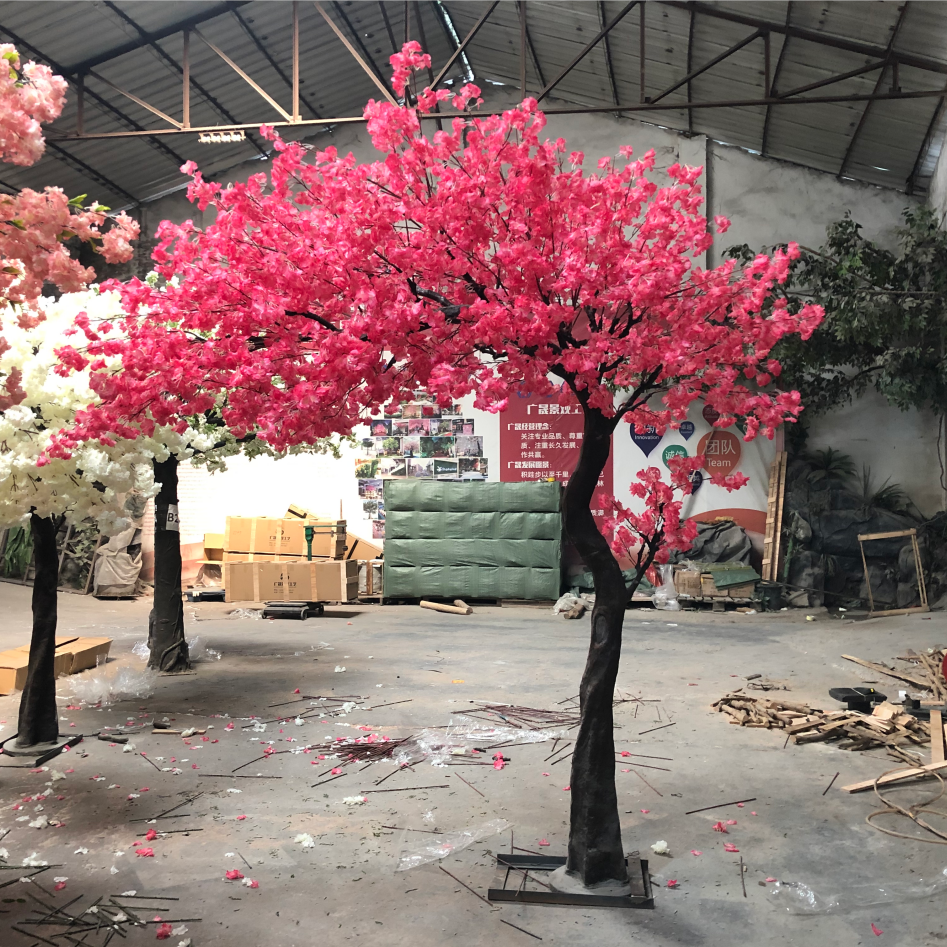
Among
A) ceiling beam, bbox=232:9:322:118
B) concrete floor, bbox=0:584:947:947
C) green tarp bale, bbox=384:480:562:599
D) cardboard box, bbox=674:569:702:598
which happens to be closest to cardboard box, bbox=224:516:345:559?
green tarp bale, bbox=384:480:562:599

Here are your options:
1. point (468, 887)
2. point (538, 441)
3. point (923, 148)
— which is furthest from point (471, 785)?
point (923, 148)

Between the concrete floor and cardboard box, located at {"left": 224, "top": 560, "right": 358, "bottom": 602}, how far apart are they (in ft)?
14.4

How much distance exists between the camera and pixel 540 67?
1512 cm

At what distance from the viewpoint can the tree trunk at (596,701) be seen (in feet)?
13.2

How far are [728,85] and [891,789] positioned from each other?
35.5ft

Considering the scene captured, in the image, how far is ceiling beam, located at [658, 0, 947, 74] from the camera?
31.8 ft

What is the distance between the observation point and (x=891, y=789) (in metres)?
5.32

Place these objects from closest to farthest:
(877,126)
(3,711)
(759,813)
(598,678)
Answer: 1. (598,678)
2. (759,813)
3. (3,711)
4. (877,126)

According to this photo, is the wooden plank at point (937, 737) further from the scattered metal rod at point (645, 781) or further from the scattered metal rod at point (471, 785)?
the scattered metal rod at point (471, 785)

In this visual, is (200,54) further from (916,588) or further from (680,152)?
(916,588)

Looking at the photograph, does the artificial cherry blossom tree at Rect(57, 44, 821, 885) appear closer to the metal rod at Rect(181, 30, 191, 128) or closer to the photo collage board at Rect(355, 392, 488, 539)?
the metal rod at Rect(181, 30, 191, 128)

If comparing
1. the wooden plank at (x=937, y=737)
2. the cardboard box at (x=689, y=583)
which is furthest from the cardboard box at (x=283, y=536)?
the wooden plank at (x=937, y=737)

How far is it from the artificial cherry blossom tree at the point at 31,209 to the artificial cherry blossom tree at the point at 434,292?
822mm

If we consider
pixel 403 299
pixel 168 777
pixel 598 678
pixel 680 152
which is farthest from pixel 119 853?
pixel 680 152
